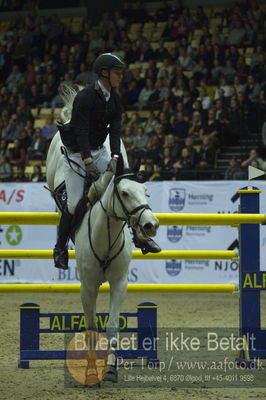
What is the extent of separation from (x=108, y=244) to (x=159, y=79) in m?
14.0

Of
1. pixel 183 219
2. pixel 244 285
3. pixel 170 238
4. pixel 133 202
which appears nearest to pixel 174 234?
pixel 170 238

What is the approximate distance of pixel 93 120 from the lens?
676cm

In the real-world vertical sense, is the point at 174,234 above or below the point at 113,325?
above

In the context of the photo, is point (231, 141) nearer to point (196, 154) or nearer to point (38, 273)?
point (196, 154)

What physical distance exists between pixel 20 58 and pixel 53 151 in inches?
670

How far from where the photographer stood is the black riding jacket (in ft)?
21.4

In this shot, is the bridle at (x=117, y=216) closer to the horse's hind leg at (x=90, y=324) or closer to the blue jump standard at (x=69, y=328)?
the horse's hind leg at (x=90, y=324)

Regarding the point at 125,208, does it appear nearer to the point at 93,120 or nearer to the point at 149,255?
the point at 93,120

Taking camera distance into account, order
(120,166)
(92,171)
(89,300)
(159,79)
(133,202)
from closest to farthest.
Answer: (133,202)
(120,166)
(89,300)
(92,171)
(159,79)

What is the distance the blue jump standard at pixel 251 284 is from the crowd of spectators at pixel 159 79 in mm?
8309

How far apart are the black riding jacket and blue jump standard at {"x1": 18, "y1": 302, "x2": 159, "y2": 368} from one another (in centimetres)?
158

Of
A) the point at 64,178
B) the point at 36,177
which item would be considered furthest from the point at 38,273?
the point at 64,178

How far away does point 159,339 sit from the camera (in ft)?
27.4

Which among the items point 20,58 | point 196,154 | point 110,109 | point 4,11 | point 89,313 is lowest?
point 89,313
